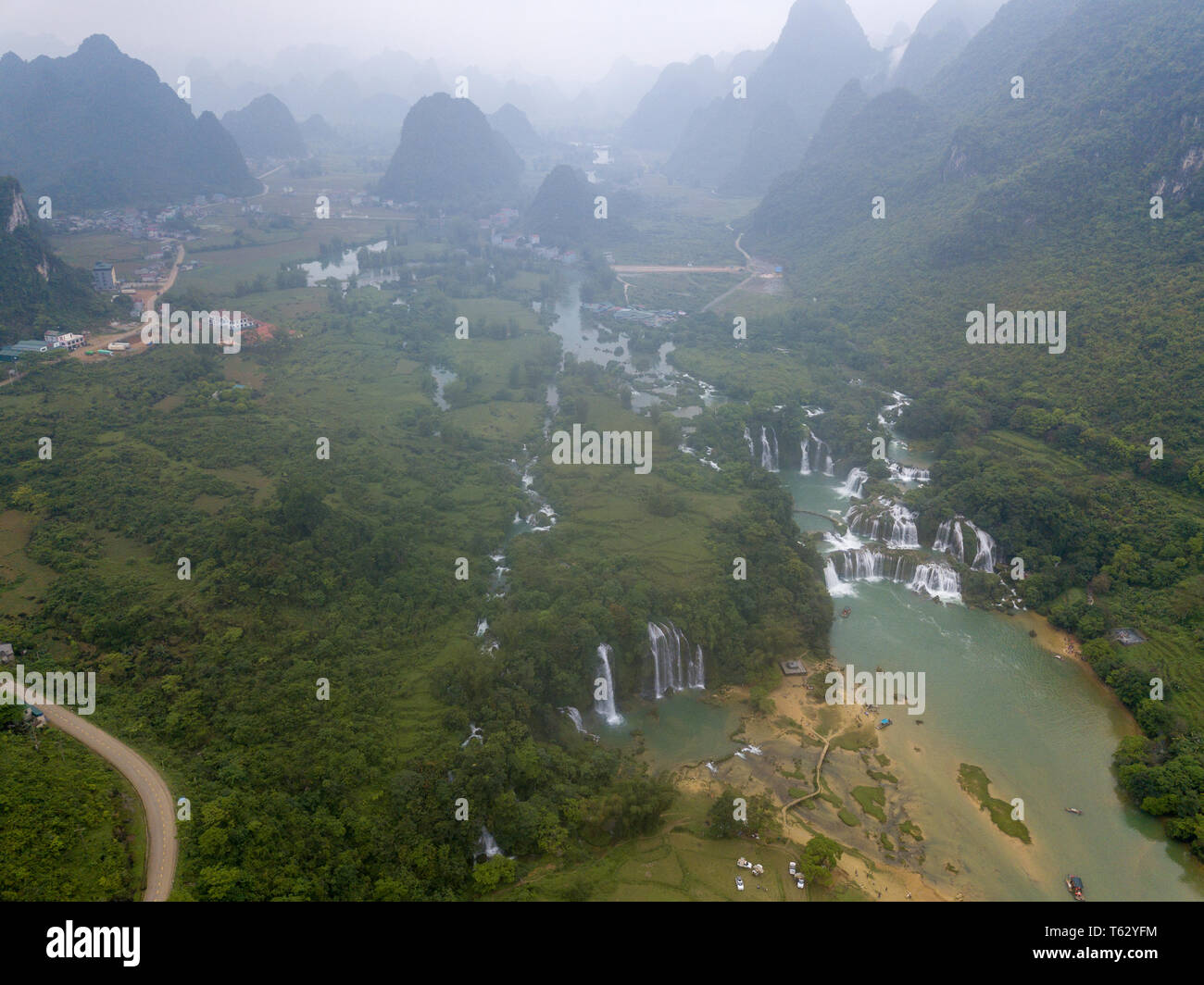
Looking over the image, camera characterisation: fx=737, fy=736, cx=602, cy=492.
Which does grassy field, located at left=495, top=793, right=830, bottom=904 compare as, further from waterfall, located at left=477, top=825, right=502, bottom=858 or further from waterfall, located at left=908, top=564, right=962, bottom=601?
waterfall, located at left=908, top=564, right=962, bottom=601

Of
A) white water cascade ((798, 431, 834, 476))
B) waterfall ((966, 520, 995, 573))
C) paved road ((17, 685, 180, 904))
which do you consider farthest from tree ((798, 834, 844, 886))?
white water cascade ((798, 431, 834, 476))

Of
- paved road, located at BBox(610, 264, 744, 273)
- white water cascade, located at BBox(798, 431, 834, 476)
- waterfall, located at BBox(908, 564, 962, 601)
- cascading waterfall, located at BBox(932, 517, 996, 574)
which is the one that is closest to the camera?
waterfall, located at BBox(908, 564, 962, 601)

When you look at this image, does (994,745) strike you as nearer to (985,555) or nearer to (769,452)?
(985,555)

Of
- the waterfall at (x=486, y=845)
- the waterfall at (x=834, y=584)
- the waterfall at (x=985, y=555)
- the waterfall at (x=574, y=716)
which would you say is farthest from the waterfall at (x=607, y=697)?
the waterfall at (x=985, y=555)

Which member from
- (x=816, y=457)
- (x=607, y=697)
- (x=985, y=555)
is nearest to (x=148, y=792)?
(x=607, y=697)

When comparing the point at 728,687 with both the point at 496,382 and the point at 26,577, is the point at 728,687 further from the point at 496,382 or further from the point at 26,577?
the point at 496,382
